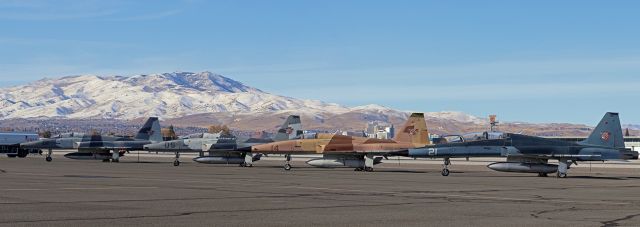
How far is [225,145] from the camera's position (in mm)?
61594

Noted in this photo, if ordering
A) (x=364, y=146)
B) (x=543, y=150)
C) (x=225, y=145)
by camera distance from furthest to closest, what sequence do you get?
(x=225, y=145) → (x=364, y=146) → (x=543, y=150)

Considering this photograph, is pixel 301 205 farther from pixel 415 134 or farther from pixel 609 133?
pixel 415 134

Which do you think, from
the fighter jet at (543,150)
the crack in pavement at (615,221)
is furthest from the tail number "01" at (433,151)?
the crack in pavement at (615,221)

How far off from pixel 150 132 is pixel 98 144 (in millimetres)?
4691

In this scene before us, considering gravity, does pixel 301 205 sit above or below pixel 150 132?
below

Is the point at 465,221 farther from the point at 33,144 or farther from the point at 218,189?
the point at 33,144

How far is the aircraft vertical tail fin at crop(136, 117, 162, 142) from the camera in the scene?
75312 mm

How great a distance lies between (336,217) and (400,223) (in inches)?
61.5

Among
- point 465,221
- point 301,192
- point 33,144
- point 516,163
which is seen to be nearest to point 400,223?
point 465,221

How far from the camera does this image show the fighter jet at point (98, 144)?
72.6 m

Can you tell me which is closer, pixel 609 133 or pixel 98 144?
pixel 609 133

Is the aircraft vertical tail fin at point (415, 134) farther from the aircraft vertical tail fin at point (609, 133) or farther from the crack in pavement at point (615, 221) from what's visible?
the crack in pavement at point (615, 221)

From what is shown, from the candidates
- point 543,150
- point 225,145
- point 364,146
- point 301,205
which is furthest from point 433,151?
point 301,205

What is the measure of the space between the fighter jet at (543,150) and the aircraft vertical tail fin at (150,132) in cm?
3498
